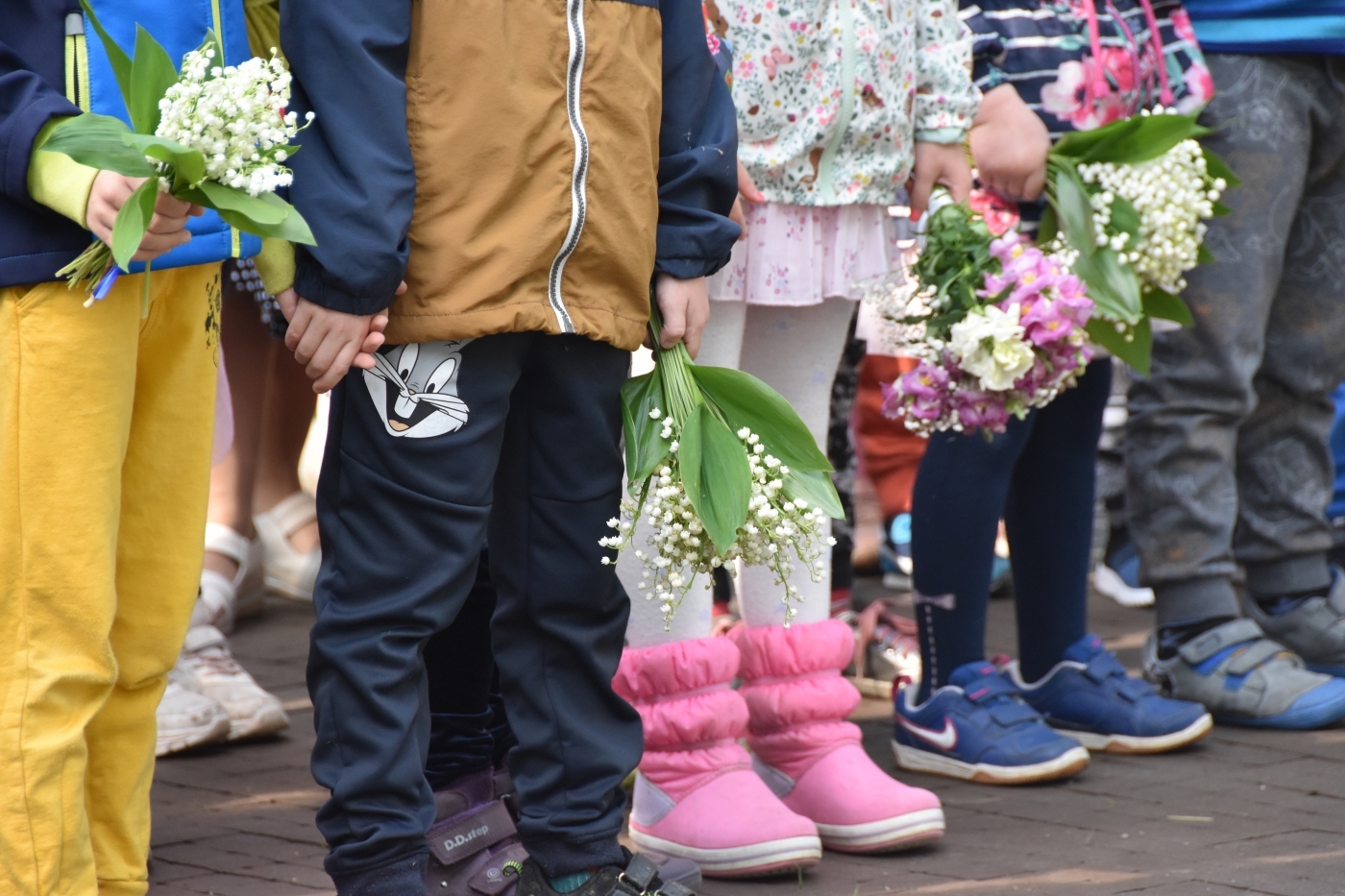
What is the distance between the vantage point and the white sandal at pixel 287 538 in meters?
4.56

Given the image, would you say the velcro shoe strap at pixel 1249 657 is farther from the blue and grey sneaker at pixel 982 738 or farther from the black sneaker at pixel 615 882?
the black sneaker at pixel 615 882

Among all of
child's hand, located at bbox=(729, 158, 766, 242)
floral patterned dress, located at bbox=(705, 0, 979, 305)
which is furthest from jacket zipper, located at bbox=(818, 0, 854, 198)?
child's hand, located at bbox=(729, 158, 766, 242)

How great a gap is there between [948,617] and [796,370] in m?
0.68

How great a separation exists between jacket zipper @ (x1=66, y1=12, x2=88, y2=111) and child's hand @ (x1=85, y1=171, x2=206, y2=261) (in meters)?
0.16

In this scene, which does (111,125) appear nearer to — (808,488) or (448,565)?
(448,565)

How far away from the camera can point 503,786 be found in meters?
2.61

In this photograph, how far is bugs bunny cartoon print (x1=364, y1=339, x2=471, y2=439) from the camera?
210 cm

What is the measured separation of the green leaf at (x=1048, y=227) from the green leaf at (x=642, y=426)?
1.14 m

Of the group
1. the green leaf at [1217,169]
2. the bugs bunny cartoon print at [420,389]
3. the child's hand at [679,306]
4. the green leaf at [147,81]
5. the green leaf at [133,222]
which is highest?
the green leaf at [147,81]

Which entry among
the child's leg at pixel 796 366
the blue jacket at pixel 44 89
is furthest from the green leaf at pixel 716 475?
the blue jacket at pixel 44 89

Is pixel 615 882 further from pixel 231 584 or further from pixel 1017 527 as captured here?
pixel 231 584

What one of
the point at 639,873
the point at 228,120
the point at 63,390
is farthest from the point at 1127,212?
the point at 63,390

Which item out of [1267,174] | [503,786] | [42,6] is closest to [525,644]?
[503,786]

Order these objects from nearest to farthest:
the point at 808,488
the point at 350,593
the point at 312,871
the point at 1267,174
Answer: the point at 350,593 < the point at 808,488 < the point at 312,871 < the point at 1267,174
